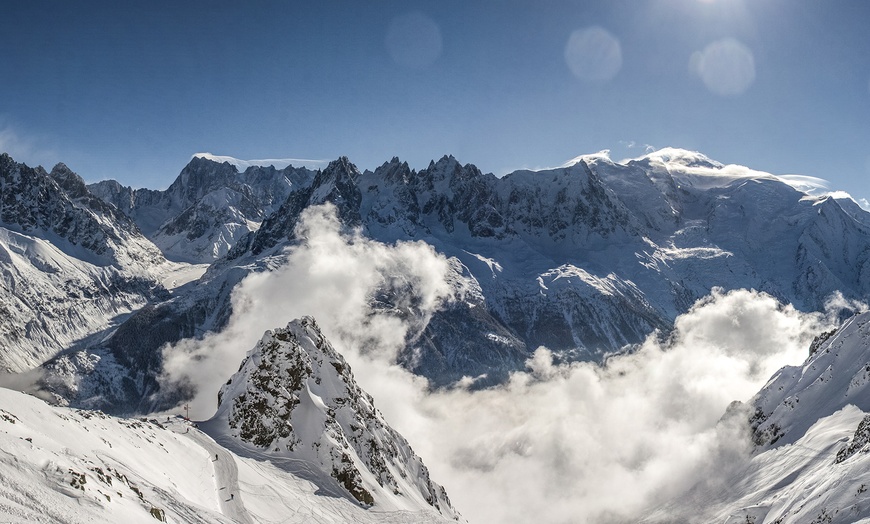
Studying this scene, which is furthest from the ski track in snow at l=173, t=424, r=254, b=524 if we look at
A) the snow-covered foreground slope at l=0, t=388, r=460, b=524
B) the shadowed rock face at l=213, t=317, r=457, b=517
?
the shadowed rock face at l=213, t=317, r=457, b=517

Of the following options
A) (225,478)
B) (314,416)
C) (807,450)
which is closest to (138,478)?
(225,478)

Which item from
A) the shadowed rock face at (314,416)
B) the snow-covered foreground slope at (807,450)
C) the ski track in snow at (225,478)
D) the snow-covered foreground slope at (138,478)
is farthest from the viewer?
the snow-covered foreground slope at (807,450)

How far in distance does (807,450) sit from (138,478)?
11354 cm

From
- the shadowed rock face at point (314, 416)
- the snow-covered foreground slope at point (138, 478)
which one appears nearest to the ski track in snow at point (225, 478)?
the snow-covered foreground slope at point (138, 478)

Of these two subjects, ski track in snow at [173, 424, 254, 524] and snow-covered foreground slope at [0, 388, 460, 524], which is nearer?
snow-covered foreground slope at [0, 388, 460, 524]

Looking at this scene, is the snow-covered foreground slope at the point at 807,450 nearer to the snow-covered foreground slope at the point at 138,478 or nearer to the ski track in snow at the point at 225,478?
the snow-covered foreground slope at the point at 138,478

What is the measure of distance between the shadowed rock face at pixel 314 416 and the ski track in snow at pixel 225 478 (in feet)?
16.6

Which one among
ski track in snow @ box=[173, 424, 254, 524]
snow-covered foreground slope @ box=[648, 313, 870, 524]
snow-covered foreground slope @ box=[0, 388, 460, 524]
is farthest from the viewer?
snow-covered foreground slope @ box=[648, 313, 870, 524]

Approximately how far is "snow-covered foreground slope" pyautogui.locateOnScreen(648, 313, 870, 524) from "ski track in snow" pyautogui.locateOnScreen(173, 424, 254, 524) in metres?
63.9

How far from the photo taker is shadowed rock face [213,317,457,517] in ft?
247

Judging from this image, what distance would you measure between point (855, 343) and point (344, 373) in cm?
10412

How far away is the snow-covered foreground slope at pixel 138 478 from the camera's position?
3228 cm

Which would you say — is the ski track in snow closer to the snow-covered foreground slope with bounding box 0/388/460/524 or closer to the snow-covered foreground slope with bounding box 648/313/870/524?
the snow-covered foreground slope with bounding box 0/388/460/524

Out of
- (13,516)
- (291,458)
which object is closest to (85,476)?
(13,516)
